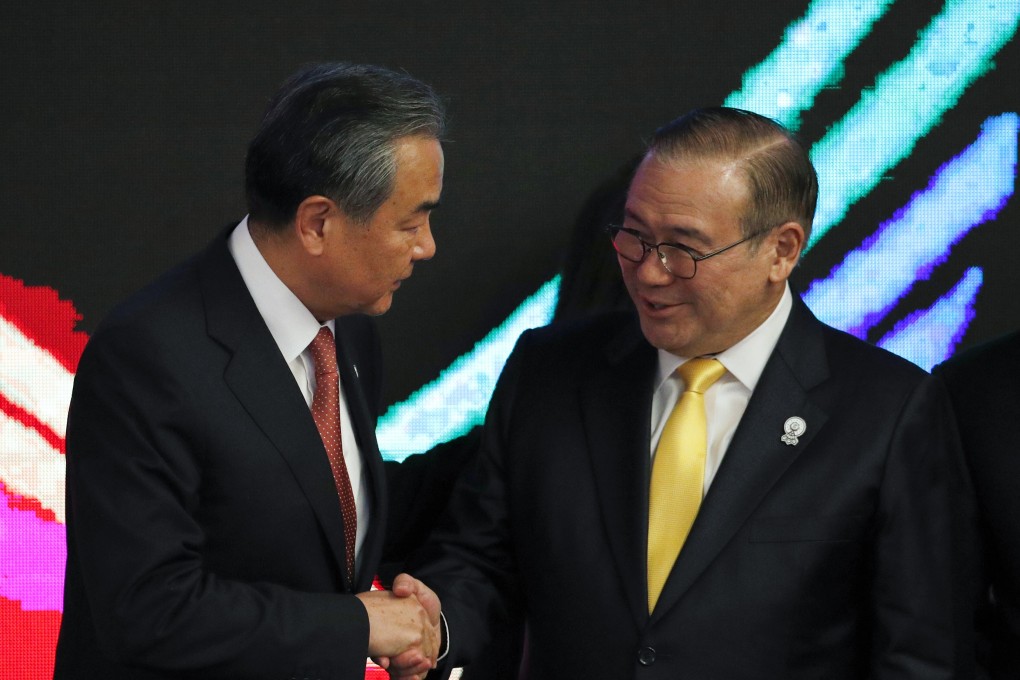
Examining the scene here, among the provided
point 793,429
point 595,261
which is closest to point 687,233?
point 793,429

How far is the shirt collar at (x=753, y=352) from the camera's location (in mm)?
2127

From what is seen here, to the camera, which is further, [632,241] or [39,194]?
[39,194]

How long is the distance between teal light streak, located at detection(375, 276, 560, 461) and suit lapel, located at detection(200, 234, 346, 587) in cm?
67

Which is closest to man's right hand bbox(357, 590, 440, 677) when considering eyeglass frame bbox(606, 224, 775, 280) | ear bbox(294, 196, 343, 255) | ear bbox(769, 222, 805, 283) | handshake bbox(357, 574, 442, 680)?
handshake bbox(357, 574, 442, 680)

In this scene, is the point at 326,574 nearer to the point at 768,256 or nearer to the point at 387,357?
the point at 387,357

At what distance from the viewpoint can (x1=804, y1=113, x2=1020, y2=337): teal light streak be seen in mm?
2586

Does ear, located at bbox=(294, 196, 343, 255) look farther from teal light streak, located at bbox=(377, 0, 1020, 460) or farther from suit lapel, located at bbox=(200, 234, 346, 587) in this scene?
teal light streak, located at bbox=(377, 0, 1020, 460)

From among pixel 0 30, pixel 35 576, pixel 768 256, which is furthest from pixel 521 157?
pixel 35 576

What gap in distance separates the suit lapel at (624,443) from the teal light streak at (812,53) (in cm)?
64

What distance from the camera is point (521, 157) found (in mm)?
2594

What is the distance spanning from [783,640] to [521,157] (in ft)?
3.55

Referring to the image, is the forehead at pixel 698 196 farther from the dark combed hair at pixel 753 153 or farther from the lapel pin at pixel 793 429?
the lapel pin at pixel 793 429

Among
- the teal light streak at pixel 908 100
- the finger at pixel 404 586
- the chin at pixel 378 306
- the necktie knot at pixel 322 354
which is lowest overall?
the finger at pixel 404 586

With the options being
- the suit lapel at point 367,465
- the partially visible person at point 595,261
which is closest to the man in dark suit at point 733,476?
the suit lapel at point 367,465
